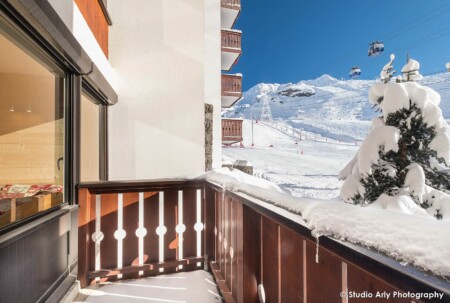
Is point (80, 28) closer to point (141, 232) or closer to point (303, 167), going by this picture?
point (141, 232)

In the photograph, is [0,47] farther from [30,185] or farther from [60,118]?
[30,185]

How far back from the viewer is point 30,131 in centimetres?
215

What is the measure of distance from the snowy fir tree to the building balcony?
3.22 m

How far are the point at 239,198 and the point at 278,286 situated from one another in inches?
18.9

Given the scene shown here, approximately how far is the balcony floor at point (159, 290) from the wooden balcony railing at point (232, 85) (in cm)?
856

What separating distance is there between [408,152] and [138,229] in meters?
4.61

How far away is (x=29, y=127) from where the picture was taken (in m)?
2.14

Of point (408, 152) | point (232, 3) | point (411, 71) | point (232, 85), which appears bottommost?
point (408, 152)

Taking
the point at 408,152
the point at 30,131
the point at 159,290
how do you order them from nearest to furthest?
the point at 159,290 → the point at 30,131 → the point at 408,152

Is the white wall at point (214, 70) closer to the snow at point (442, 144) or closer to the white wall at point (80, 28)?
the white wall at point (80, 28)

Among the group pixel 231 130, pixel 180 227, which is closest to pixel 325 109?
pixel 231 130

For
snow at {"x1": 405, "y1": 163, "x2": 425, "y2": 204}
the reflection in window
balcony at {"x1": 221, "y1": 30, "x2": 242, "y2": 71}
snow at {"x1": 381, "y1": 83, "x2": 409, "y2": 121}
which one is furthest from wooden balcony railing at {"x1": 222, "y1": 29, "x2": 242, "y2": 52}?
the reflection in window

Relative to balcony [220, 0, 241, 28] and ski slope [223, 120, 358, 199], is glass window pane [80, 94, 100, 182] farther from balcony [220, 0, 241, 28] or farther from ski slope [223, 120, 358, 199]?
balcony [220, 0, 241, 28]

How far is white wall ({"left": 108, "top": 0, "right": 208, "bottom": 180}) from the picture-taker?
3.74 m
